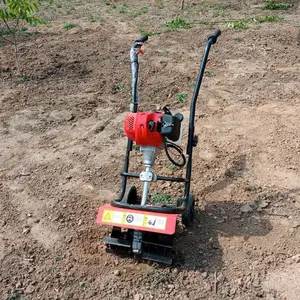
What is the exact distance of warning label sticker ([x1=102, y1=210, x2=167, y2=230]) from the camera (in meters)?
2.87

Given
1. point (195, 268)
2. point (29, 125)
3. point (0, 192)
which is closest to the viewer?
point (195, 268)

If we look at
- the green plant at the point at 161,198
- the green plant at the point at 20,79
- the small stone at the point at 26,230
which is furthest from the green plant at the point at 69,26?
the small stone at the point at 26,230

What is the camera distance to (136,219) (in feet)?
9.55

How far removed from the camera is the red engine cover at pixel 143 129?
2924mm

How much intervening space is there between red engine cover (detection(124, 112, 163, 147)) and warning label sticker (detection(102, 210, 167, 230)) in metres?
0.52

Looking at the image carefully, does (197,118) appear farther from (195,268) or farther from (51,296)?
(51,296)

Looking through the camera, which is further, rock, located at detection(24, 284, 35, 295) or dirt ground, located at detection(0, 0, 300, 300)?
dirt ground, located at detection(0, 0, 300, 300)

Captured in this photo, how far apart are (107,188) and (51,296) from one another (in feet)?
4.33

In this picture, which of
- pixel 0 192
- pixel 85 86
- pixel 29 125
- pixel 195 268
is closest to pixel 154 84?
pixel 85 86

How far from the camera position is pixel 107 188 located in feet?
13.3

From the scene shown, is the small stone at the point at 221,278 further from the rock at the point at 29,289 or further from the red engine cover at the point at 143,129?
the rock at the point at 29,289

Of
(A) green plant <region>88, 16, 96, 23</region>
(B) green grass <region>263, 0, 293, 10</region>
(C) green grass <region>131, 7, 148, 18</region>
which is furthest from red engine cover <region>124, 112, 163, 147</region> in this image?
(B) green grass <region>263, 0, 293, 10</region>

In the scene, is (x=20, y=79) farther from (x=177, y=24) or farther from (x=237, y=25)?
(x=237, y=25)

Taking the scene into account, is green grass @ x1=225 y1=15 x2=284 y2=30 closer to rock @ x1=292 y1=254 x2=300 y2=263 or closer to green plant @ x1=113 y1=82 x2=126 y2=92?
green plant @ x1=113 y1=82 x2=126 y2=92
